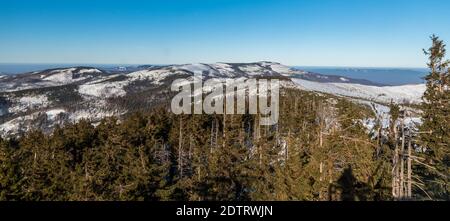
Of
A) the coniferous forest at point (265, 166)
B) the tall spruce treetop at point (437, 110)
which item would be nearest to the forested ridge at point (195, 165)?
the coniferous forest at point (265, 166)

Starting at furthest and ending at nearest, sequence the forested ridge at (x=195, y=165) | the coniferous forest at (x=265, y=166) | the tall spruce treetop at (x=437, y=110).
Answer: the tall spruce treetop at (x=437, y=110) → the forested ridge at (x=195, y=165) → the coniferous forest at (x=265, y=166)

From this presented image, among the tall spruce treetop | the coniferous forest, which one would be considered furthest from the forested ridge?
the tall spruce treetop

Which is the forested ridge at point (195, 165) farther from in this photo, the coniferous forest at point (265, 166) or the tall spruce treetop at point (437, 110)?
the tall spruce treetop at point (437, 110)
